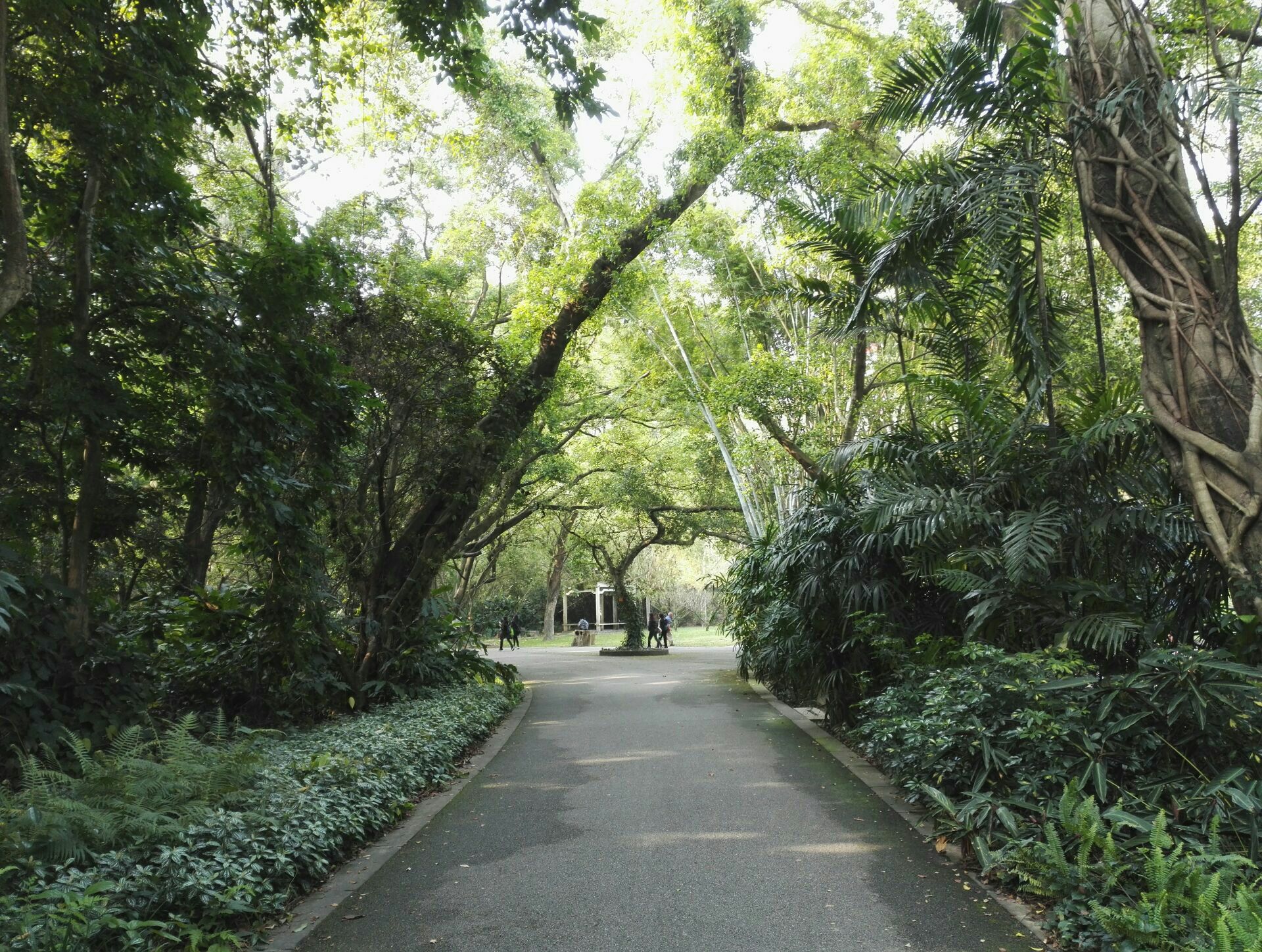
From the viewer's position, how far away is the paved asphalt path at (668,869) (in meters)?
3.96

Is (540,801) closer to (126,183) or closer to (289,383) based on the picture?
(289,383)

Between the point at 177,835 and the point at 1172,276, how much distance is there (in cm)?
613

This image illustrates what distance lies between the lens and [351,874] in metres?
4.93

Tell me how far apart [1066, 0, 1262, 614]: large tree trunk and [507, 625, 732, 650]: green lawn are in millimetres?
28412

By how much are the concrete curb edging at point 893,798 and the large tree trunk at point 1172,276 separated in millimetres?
2011

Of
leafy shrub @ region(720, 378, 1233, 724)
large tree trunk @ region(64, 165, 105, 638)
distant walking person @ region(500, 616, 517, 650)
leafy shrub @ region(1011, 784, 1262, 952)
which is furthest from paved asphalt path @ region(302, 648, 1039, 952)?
distant walking person @ region(500, 616, 517, 650)

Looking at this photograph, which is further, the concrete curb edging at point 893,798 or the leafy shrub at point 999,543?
the leafy shrub at point 999,543

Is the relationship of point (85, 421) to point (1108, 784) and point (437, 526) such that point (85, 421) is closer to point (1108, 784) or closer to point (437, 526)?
point (437, 526)

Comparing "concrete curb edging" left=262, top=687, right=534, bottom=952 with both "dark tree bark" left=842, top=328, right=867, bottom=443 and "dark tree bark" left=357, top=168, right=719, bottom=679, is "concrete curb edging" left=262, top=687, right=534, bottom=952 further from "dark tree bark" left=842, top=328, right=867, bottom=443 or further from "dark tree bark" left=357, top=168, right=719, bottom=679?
"dark tree bark" left=842, top=328, right=867, bottom=443

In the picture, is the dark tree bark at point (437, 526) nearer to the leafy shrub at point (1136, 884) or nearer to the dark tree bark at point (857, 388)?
the dark tree bark at point (857, 388)

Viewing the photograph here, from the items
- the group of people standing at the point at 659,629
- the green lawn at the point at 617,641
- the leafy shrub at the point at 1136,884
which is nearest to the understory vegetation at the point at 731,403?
the leafy shrub at the point at 1136,884

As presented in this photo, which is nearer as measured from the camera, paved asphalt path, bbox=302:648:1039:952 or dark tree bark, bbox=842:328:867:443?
paved asphalt path, bbox=302:648:1039:952

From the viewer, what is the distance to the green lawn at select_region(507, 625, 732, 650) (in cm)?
3691

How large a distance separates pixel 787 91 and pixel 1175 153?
29.4 ft
